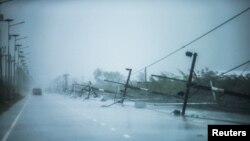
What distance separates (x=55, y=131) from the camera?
1945 centimetres

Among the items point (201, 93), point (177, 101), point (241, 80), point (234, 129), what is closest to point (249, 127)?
point (234, 129)

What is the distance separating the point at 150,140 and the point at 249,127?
17.1ft

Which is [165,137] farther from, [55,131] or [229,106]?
[229,106]

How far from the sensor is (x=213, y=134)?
1032 centimetres

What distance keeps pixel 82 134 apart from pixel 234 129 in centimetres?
837

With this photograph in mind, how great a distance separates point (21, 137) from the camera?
17328 mm

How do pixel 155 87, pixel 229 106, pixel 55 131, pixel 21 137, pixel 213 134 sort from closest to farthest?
pixel 213 134 < pixel 21 137 < pixel 55 131 < pixel 229 106 < pixel 155 87

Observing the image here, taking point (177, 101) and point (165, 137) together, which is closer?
point (165, 137)

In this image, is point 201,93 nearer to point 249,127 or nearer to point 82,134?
point 82,134

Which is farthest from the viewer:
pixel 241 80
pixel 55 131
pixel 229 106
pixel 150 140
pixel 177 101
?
pixel 177 101

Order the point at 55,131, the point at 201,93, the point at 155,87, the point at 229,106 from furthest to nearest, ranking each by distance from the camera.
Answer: the point at 155,87
the point at 201,93
the point at 229,106
the point at 55,131

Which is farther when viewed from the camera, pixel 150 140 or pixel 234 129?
pixel 150 140

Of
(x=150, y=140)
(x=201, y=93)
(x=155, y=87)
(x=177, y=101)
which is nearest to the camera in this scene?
(x=150, y=140)

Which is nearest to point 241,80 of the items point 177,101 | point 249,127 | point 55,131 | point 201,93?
point 201,93
